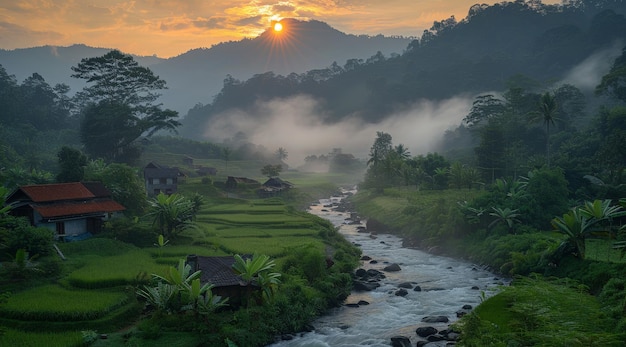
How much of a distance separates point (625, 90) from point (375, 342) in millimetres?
70165

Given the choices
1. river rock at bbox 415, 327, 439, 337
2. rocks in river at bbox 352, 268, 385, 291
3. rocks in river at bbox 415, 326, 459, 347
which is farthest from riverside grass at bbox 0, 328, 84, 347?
rocks in river at bbox 352, 268, 385, 291

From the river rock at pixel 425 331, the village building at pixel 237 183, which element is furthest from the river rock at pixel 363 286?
the village building at pixel 237 183

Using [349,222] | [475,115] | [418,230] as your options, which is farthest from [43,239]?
[475,115]

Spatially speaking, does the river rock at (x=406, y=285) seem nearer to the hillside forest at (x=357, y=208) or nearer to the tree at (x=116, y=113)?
the hillside forest at (x=357, y=208)

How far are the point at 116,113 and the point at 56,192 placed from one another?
160 feet

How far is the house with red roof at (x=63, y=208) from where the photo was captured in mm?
39375

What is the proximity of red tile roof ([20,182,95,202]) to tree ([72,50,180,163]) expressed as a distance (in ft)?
153

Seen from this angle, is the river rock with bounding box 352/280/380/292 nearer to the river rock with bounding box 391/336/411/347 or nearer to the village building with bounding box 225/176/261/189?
the river rock with bounding box 391/336/411/347

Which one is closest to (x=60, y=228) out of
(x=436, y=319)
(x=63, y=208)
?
(x=63, y=208)

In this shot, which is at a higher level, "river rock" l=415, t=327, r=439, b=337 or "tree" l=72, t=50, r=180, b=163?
"tree" l=72, t=50, r=180, b=163

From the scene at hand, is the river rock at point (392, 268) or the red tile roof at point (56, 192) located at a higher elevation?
the red tile roof at point (56, 192)

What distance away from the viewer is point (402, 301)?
111 ft

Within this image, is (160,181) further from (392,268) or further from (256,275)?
(256,275)

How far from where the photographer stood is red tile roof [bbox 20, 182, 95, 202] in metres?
40.3
